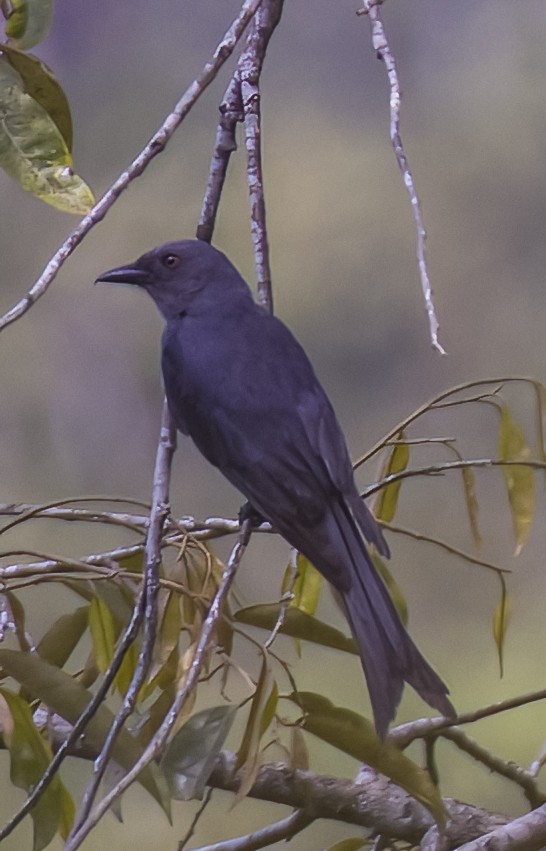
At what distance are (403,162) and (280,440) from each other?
407 millimetres

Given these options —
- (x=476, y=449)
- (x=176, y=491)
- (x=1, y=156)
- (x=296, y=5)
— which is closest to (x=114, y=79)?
(x=296, y=5)

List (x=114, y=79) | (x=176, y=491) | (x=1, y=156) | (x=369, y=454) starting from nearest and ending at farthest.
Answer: (x=1, y=156)
(x=369, y=454)
(x=176, y=491)
(x=114, y=79)

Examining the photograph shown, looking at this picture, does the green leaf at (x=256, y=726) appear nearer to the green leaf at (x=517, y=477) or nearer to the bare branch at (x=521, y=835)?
the bare branch at (x=521, y=835)

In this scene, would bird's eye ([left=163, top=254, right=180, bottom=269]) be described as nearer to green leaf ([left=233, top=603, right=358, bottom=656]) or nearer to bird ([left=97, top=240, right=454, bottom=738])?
bird ([left=97, top=240, right=454, bottom=738])

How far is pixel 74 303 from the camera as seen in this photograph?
3357 millimetres

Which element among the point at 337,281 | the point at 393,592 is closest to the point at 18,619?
the point at 393,592

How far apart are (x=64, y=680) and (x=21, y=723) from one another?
51 mm

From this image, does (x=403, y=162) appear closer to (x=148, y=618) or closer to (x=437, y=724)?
(x=148, y=618)

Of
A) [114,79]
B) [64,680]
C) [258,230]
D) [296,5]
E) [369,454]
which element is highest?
[296,5]

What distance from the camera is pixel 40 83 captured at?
0.94 metres

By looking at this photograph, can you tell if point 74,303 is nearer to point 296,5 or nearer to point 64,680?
point 296,5

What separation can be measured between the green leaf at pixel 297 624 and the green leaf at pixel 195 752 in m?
0.09

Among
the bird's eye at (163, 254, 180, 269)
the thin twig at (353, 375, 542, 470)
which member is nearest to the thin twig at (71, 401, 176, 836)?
the thin twig at (353, 375, 542, 470)

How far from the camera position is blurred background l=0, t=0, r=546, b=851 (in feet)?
10.6
